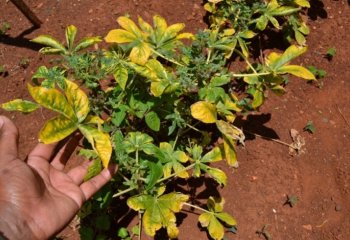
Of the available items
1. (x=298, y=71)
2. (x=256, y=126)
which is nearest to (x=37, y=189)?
(x=298, y=71)

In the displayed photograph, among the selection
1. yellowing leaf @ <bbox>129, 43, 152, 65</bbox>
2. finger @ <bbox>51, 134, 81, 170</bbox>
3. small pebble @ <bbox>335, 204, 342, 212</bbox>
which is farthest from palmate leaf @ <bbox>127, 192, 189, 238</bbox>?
small pebble @ <bbox>335, 204, 342, 212</bbox>

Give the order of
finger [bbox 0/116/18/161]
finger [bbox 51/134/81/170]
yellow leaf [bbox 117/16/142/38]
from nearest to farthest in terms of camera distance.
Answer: finger [bbox 0/116/18/161]
finger [bbox 51/134/81/170]
yellow leaf [bbox 117/16/142/38]

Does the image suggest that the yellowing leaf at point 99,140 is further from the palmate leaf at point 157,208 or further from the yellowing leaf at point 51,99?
the palmate leaf at point 157,208

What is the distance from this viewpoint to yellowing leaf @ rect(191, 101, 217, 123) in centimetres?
214

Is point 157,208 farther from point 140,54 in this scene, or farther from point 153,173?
point 140,54

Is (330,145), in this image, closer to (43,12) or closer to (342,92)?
(342,92)

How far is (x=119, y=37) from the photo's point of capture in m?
2.31

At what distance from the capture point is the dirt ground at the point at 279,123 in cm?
281

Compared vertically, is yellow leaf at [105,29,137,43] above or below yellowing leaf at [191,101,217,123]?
above

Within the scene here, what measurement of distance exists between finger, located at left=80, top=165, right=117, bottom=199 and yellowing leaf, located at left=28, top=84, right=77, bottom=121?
20.5 inches

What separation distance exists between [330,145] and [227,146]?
116 centimetres

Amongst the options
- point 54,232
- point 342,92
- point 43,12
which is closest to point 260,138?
point 342,92

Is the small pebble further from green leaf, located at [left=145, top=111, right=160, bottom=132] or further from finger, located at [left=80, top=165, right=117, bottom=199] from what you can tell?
finger, located at [left=80, top=165, right=117, bottom=199]

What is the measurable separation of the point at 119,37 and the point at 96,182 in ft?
Result: 2.51
